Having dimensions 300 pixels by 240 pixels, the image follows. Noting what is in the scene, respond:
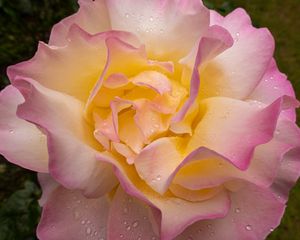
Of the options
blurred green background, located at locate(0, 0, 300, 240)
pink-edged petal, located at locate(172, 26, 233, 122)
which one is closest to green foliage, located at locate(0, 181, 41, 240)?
blurred green background, located at locate(0, 0, 300, 240)

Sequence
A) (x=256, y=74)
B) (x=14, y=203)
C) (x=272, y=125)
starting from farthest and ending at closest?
(x=14, y=203) < (x=256, y=74) < (x=272, y=125)

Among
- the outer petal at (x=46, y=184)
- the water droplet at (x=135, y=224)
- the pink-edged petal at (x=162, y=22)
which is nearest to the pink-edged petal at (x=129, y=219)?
the water droplet at (x=135, y=224)

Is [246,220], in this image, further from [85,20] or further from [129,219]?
[85,20]

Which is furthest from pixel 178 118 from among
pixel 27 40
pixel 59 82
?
pixel 27 40

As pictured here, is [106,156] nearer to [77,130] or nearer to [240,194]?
[77,130]

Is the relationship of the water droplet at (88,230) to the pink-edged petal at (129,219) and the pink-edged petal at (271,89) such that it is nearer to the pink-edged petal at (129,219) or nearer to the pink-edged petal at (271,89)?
the pink-edged petal at (129,219)
